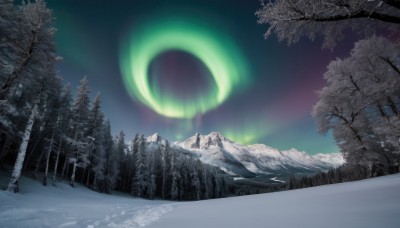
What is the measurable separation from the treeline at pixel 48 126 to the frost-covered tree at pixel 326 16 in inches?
561

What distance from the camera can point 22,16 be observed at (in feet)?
43.7

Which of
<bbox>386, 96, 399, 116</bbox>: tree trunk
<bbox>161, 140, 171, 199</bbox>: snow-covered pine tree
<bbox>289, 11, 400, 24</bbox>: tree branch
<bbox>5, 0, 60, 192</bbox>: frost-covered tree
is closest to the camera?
<bbox>289, 11, 400, 24</bbox>: tree branch

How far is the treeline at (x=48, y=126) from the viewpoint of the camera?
12781 millimetres

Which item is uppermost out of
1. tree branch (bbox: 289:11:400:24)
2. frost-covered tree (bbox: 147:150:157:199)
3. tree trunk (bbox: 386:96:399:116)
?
tree trunk (bbox: 386:96:399:116)

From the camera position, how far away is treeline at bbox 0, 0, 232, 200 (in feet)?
41.9

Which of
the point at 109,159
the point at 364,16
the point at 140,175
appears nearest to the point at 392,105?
the point at 364,16

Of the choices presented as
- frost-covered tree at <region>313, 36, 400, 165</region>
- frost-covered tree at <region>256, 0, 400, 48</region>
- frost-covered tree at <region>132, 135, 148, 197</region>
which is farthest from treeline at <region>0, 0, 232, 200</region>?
frost-covered tree at <region>313, 36, 400, 165</region>

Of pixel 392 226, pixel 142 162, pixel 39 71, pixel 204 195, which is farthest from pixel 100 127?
pixel 204 195

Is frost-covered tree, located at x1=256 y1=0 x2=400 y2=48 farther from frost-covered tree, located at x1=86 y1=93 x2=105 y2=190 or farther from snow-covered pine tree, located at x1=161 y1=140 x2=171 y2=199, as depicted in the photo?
snow-covered pine tree, located at x1=161 y1=140 x2=171 y2=199

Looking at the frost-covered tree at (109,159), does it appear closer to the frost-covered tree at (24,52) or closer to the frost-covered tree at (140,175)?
the frost-covered tree at (140,175)

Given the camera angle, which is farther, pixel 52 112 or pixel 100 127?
pixel 100 127

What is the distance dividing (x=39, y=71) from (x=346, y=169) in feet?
87.2

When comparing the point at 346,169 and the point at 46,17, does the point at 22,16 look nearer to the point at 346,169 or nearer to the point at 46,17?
the point at 46,17

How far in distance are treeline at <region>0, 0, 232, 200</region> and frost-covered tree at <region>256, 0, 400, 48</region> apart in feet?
46.8
